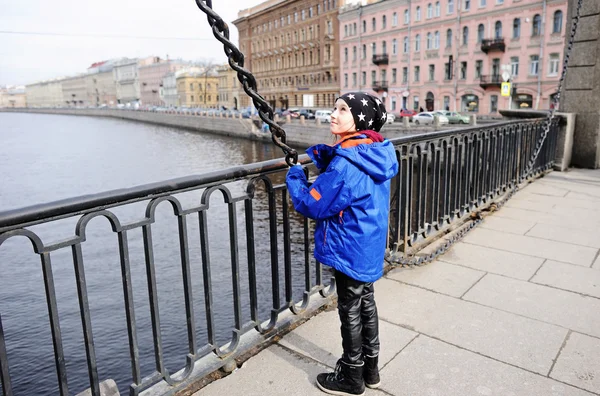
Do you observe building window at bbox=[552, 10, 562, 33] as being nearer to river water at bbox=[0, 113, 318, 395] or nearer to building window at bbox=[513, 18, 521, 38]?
building window at bbox=[513, 18, 521, 38]

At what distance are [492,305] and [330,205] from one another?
1.83 metres

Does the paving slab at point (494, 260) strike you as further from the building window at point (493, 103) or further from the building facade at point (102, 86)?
the building facade at point (102, 86)

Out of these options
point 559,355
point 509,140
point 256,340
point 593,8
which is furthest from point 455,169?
point 593,8

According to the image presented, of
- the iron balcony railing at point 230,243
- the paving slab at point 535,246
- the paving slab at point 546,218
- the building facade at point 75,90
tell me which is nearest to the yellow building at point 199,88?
the building facade at point 75,90

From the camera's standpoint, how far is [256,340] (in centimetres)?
277

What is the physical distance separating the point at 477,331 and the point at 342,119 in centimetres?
165

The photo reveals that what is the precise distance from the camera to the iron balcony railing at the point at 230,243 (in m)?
1.92

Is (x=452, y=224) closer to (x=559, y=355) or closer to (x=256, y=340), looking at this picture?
(x=559, y=355)

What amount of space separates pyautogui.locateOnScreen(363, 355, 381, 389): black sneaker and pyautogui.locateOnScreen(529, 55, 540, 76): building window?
132ft

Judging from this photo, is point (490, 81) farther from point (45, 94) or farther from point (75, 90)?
point (45, 94)

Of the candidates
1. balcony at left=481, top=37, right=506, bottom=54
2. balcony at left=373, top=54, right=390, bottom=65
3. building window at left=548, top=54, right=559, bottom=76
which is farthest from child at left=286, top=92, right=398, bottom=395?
balcony at left=373, top=54, right=390, bottom=65

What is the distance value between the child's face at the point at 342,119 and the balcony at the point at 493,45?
138 ft

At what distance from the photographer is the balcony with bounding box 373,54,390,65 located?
5134 cm

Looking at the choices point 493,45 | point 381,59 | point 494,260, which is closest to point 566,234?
point 494,260
